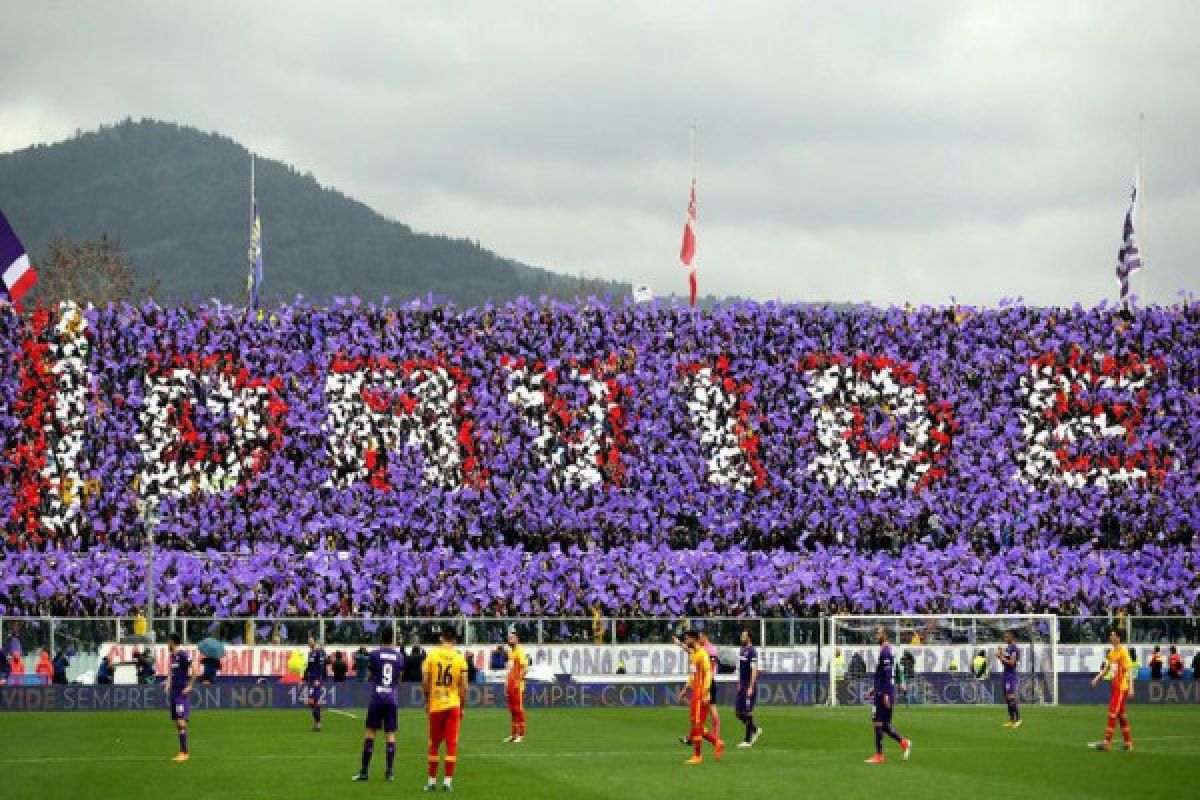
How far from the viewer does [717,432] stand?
6575 centimetres

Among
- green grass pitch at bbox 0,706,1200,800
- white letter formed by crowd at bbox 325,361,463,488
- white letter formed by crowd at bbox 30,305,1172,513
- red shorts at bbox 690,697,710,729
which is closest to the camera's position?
green grass pitch at bbox 0,706,1200,800

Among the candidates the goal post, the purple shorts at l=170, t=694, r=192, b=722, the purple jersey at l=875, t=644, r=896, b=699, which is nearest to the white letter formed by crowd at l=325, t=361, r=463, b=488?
the goal post

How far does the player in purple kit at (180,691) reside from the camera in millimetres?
31641

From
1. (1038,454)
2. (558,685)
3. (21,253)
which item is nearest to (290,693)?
(558,685)

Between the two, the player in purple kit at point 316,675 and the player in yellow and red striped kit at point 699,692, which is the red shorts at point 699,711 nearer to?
the player in yellow and red striped kit at point 699,692

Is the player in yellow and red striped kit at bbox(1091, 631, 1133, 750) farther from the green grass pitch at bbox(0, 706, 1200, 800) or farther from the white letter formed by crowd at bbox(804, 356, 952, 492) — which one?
the white letter formed by crowd at bbox(804, 356, 952, 492)

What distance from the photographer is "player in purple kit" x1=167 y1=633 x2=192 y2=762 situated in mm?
31641

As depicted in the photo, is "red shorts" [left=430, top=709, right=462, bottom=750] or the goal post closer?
"red shorts" [left=430, top=709, right=462, bottom=750]

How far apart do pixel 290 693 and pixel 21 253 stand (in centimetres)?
1666

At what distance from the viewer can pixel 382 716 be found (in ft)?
91.7

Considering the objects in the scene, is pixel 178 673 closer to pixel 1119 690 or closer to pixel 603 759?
pixel 603 759

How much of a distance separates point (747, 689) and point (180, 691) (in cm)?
1104

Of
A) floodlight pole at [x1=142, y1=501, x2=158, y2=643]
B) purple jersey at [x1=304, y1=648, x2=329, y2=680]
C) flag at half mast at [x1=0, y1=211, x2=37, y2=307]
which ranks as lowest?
purple jersey at [x1=304, y1=648, x2=329, y2=680]

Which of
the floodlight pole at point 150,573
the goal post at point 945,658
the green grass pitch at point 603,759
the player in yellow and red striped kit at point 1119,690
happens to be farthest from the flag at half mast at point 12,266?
the player in yellow and red striped kit at point 1119,690
